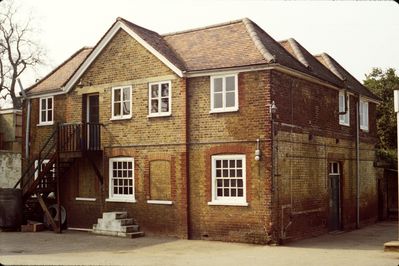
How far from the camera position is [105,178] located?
20.9 metres

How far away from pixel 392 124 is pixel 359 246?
18431mm

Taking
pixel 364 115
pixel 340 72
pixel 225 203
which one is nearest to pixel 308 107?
pixel 225 203

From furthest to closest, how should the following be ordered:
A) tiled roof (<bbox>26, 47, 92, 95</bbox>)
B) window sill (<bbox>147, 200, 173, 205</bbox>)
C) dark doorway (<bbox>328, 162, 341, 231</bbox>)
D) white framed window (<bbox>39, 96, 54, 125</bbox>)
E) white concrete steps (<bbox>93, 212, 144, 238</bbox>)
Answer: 1. tiled roof (<bbox>26, 47, 92, 95</bbox>)
2. white framed window (<bbox>39, 96, 54, 125</bbox>)
3. dark doorway (<bbox>328, 162, 341, 231</bbox>)
4. white concrete steps (<bbox>93, 212, 144, 238</bbox>)
5. window sill (<bbox>147, 200, 173, 205</bbox>)

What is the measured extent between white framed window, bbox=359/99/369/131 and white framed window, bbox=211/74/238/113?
943 cm

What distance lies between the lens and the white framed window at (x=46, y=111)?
23.2m

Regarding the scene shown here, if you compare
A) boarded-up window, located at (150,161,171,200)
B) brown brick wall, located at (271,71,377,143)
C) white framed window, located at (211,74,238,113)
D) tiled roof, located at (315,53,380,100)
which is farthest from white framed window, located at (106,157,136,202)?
tiled roof, located at (315,53,380,100)

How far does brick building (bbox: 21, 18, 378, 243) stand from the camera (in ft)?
57.2

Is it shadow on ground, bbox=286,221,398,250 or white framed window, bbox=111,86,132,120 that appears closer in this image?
shadow on ground, bbox=286,221,398,250

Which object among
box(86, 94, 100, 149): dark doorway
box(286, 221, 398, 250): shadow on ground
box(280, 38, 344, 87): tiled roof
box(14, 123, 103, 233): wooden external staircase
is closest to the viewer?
box(286, 221, 398, 250): shadow on ground

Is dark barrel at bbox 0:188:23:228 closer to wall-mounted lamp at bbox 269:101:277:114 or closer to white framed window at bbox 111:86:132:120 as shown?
white framed window at bbox 111:86:132:120

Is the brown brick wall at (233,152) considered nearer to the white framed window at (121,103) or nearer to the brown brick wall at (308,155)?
the brown brick wall at (308,155)

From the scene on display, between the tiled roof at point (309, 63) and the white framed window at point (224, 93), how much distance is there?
12.0 feet

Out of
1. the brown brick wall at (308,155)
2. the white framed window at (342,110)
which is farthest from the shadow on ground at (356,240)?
the white framed window at (342,110)

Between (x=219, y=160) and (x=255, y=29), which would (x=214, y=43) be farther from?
(x=219, y=160)
